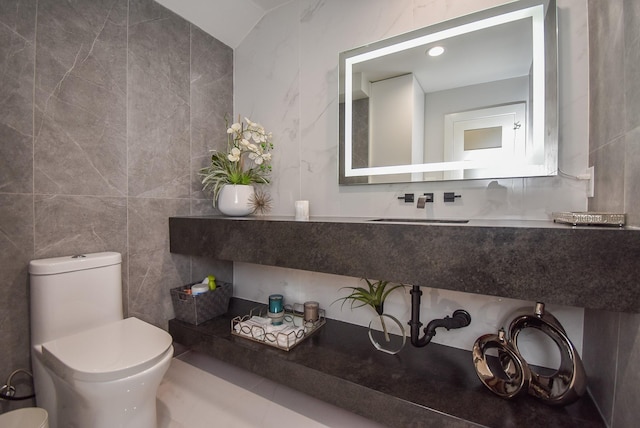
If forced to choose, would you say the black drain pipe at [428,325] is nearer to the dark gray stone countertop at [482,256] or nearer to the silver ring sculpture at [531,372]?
the silver ring sculpture at [531,372]

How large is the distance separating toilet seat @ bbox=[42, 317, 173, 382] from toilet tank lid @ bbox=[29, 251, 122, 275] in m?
A: 0.30

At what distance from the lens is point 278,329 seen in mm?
1639

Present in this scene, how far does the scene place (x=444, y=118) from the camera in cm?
149

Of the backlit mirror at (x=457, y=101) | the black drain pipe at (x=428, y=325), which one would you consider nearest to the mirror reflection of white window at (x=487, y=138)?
the backlit mirror at (x=457, y=101)

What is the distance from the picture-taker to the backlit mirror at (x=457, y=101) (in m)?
1.28

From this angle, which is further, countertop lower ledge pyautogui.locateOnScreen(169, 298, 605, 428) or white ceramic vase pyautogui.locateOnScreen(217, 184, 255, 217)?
white ceramic vase pyautogui.locateOnScreen(217, 184, 255, 217)

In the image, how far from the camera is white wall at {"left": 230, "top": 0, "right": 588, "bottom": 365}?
1244 millimetres

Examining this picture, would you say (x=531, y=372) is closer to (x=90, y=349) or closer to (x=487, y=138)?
(x=487, y=138)

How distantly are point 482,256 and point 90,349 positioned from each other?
1.55 meters

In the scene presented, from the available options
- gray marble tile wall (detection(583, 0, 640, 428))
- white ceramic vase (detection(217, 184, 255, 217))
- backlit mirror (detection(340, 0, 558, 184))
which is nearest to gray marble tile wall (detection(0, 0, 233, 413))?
white ceramic vase (detection(217, 184, 255, 217))

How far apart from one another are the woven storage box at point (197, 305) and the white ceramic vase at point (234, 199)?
0.55 metres

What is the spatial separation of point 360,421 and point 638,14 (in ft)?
5.95

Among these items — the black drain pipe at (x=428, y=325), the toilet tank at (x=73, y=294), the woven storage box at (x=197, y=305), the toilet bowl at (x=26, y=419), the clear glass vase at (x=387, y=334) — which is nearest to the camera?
the toilet bowl at (x=26, y=419)

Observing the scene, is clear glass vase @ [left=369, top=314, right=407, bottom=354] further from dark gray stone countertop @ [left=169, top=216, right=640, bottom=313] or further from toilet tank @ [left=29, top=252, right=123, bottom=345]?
toilet tank @ [left=29, top=252, right=123, bottom=345]
